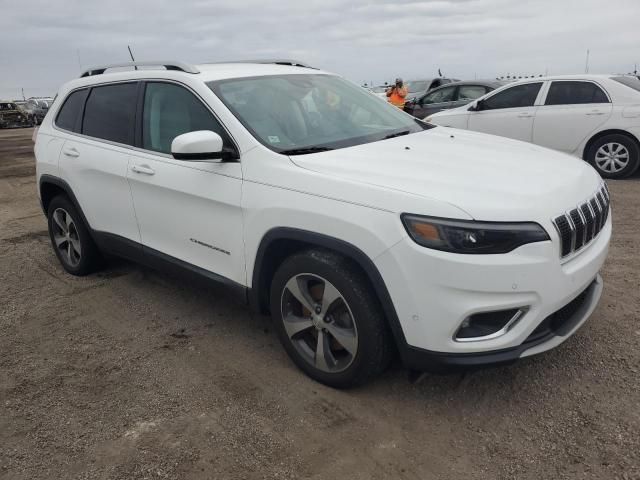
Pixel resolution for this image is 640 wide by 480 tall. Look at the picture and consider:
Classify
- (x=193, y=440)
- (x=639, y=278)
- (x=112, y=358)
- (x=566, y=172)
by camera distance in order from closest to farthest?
(x=193, y=440)
(x=566, y=172)
(x=112, y=358)
(x=639, y=278)

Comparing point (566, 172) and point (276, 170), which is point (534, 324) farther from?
point (276, 170)

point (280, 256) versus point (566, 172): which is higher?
point (566, 172)

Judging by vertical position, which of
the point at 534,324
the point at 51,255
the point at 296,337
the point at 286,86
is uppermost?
the point at 286,86

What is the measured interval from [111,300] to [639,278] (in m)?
4.09

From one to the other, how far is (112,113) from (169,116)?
753 mm

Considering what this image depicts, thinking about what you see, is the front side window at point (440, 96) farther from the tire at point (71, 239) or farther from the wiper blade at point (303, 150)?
the wiper blade at point (303, 150)

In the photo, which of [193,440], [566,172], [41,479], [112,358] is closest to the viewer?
[41,479]

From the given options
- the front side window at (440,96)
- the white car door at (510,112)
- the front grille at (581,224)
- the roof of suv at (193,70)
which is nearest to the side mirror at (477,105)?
the white car door at (510,112)

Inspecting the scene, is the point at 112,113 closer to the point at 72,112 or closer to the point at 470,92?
the point at 72,112

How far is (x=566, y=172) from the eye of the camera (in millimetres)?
2971

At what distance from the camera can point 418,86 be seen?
18.4m

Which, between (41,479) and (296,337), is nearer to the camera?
(41,479)

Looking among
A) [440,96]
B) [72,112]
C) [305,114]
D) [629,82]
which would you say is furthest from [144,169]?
[440,96]

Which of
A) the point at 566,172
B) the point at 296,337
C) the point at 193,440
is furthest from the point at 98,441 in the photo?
the point at 566,172
